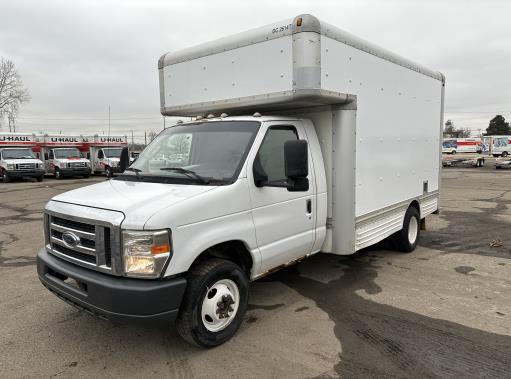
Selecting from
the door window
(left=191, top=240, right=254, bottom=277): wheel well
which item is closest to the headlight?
(left=191, top=240, right=254, bottom=277): wheel well

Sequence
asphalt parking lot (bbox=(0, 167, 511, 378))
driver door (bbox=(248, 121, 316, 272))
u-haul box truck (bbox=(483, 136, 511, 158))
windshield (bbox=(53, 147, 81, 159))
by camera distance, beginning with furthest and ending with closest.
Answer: u-haul box truck (bbox=(483, 136, 511, 158)), windshield (bbox=(53, 147, 81, 159)), driver door (bbox=(248, 121, 316, 272)), asphalt parking lot (bbox=(0, 167, 511, 378))

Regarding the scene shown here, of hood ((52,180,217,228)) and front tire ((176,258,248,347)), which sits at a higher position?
Result: hood ((52,180,217,228))

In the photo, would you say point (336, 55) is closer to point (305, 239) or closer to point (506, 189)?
point (305, 239)

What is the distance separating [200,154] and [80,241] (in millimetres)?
1459

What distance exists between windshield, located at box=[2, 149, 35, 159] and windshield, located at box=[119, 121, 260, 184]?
80.0 ft

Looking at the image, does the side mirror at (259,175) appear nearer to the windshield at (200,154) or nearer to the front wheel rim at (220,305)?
the windshield at (200,154)

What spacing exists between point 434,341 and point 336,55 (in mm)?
3170

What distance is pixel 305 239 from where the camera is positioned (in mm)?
4672

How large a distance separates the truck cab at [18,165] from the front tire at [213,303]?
24877 mm

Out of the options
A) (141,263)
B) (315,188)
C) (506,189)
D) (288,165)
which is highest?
(288,165)

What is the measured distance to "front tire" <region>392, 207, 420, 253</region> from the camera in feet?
22.2

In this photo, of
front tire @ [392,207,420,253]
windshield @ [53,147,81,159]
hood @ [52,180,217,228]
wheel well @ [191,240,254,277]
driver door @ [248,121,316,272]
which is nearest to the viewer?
hood @ [52,180,217,228]

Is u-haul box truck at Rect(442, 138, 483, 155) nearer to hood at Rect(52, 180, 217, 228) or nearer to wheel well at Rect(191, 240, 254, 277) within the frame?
wheel well at Rect(191, 240, 254, 277)

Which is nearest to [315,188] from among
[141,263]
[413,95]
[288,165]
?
[288,165]
